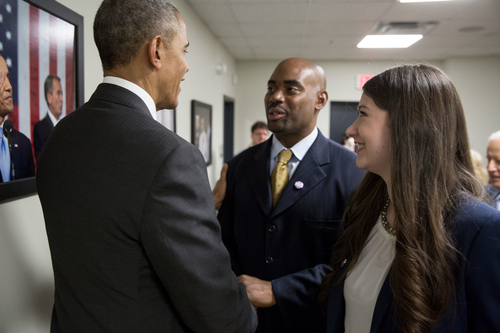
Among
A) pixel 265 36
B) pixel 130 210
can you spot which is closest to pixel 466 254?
pixel 130 210

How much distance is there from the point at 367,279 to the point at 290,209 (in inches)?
16.9

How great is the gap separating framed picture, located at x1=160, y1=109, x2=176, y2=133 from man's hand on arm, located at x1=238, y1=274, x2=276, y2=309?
5.69 feet

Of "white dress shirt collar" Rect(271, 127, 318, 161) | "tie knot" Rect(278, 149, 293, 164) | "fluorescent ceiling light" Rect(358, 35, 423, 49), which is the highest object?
"fluorescent ceiling light" Rect(358, 35, 423, 49)

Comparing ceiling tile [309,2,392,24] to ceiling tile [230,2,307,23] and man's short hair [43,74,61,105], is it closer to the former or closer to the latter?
ceiling tile [230,2,307,23]

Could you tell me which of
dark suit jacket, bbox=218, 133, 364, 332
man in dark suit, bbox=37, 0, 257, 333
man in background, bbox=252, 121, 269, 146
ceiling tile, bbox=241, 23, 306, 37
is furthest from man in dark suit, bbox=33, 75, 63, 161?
man in background, bbox=252, 121, 269, 146

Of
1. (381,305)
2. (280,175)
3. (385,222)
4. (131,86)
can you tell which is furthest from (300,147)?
(131,86)

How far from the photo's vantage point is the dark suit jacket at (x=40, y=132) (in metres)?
1.26

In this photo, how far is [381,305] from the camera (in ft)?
3.02

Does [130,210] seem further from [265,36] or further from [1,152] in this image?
[265,36]

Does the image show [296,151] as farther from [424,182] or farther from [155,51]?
[155,51]

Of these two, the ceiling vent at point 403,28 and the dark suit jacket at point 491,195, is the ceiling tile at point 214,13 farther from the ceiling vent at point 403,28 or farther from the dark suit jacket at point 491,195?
the dark suit jacket at point 491,195

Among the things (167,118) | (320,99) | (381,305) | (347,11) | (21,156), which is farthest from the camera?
(347,11)

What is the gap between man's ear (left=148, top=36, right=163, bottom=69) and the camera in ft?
2.70

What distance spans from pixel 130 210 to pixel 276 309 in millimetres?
935
